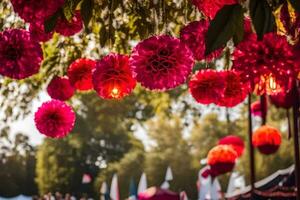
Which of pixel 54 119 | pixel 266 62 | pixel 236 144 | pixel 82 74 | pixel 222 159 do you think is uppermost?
pixel 82 74

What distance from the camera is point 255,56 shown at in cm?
143

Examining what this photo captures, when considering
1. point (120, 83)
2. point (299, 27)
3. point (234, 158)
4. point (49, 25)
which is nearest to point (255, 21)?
point (299, 27)

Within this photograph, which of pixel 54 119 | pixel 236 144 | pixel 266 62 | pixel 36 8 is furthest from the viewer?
pixel 236 144

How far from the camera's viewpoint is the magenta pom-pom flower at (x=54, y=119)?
2971 mm

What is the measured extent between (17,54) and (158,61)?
0.52 meters

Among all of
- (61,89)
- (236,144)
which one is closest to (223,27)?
(61,89)

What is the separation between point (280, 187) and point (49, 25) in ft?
34.9

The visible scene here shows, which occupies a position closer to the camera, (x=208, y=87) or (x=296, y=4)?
(x=296, y=4)

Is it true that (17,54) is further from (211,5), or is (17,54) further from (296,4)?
(296,4)

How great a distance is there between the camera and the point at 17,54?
6.69 ft

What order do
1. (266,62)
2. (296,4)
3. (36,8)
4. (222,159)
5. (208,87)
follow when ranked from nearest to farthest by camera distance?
(296,4) → (266,62) → (36,8) → (208,87) → (222,159)

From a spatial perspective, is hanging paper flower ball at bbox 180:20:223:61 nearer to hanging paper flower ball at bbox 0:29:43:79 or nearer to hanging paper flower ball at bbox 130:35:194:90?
hanging paper flower ball at bbox 130:35:194:90

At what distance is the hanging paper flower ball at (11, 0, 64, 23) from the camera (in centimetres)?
161

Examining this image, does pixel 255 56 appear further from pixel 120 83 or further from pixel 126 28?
pixel 126 28
